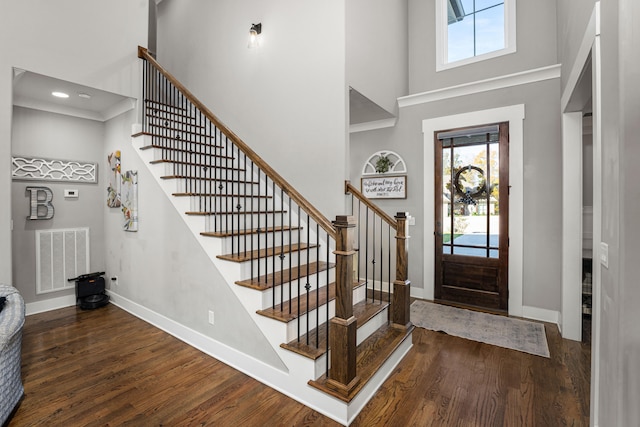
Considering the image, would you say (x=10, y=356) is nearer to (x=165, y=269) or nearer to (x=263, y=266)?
(x=165, y=269)

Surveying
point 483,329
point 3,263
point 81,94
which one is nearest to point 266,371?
point 483,329

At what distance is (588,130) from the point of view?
3.82 m

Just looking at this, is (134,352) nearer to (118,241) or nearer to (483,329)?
(118,241)

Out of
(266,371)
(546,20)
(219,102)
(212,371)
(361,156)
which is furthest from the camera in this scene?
(361,156)

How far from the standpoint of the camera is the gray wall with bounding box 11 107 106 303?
3.68 metres

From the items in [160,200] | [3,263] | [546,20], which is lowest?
[3,263]

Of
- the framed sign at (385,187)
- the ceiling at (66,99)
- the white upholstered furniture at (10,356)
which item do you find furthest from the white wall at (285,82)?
the white upholstered furniture at (10,356)

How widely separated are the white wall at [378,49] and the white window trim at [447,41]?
44 cm

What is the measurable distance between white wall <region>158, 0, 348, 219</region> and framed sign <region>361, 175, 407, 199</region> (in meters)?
1.50

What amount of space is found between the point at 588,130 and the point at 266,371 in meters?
4.56

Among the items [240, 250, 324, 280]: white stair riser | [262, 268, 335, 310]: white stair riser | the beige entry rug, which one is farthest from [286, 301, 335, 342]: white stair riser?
the beige entry rug

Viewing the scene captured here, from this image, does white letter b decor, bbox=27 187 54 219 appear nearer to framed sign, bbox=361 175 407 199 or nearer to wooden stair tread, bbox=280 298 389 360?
wooden stair tread, bbox=280 298 389 360

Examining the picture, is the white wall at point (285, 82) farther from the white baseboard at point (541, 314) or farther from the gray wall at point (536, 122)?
the white baseboard at point (541, 314)

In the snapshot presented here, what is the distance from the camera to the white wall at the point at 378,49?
325 cm
